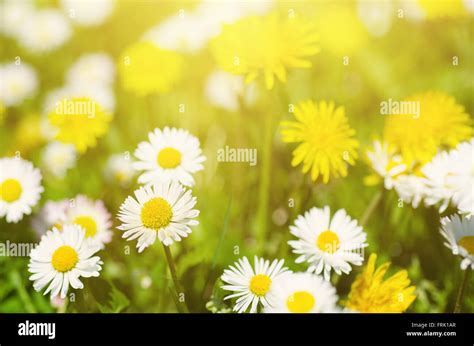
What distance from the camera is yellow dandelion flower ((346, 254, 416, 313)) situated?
853 mm

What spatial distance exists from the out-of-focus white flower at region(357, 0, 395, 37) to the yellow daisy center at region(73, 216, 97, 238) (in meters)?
0.66

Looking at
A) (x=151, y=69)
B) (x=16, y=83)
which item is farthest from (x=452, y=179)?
(x=16, y=83)

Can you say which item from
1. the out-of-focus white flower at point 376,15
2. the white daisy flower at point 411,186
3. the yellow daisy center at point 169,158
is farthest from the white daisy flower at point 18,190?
the out-of-focus white flower at point 376,15

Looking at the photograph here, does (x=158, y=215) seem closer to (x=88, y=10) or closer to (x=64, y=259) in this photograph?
(x=64, y=259)

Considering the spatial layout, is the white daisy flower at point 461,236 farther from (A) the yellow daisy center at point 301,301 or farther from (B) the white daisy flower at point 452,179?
(A) the yellow daisy center at point 301,301

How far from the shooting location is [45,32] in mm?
1257

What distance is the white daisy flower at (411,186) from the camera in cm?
91

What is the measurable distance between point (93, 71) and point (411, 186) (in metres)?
0.66

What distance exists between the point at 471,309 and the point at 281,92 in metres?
0.48

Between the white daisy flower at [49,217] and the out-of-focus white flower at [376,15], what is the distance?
68cm
